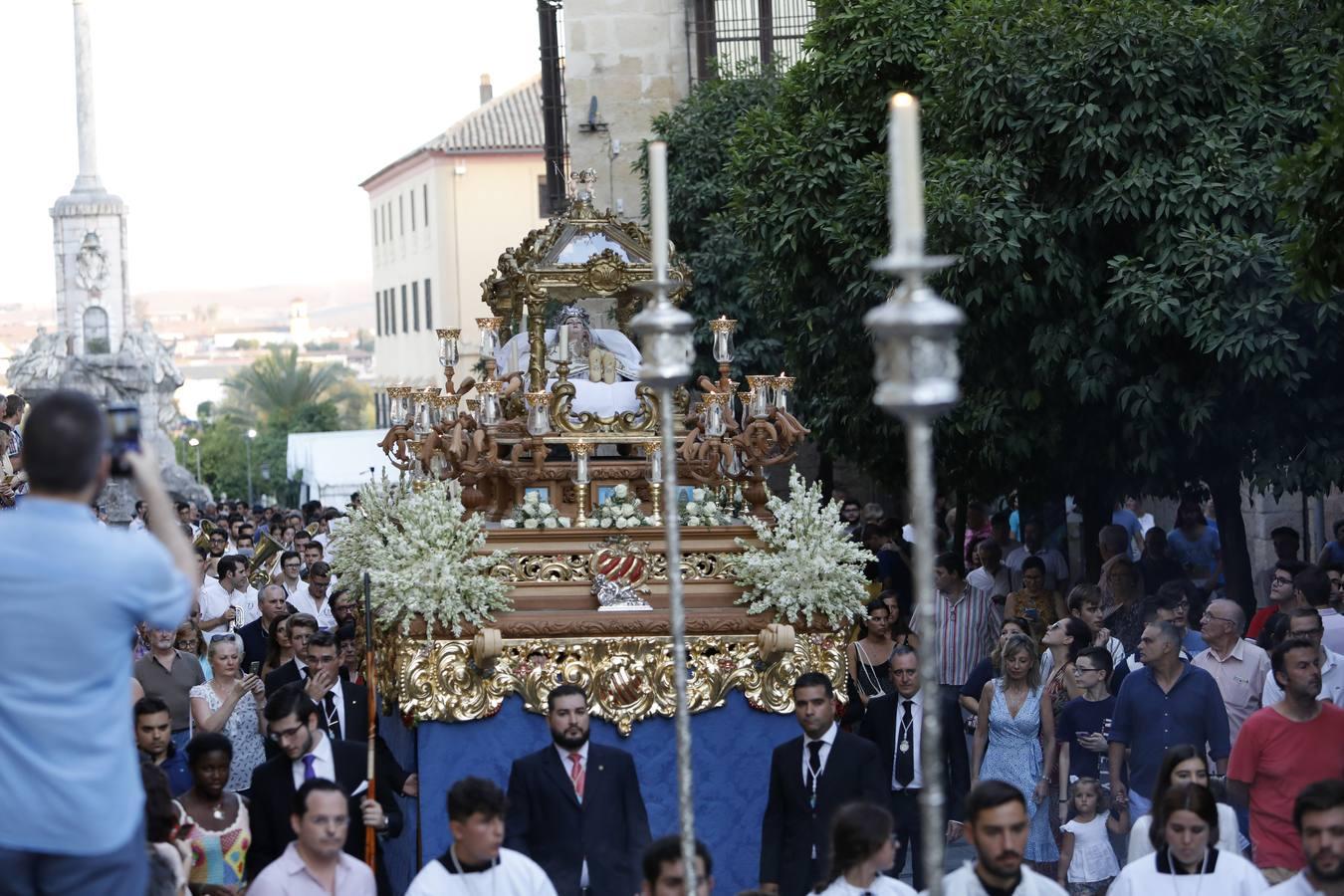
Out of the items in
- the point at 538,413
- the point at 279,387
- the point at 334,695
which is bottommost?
the point at 334,695

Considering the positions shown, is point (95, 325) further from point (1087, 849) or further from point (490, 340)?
point (1087, 849)

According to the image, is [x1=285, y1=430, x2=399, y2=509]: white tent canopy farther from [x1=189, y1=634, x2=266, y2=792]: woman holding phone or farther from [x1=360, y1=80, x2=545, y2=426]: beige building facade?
[x1=189, y1=634, x2=266, y2=792]: woman holding phone

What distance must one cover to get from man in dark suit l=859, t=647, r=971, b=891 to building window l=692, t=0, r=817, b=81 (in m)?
21.7

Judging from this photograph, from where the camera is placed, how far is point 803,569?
1102cm

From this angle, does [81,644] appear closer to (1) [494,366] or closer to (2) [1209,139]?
(1) [494,366]

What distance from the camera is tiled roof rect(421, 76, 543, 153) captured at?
6538cm

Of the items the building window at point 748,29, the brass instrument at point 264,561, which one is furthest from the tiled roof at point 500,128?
the brass instrument at point 264,561

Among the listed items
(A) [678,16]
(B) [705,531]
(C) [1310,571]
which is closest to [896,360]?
(B) [705,531]

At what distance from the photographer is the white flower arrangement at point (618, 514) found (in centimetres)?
1172

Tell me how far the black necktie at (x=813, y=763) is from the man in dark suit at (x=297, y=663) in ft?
10.7

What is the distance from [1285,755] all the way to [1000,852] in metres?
2.37

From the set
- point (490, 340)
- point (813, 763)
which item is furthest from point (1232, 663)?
point (490, 340)

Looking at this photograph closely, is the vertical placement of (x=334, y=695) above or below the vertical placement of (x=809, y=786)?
above

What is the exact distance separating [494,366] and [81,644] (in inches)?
365
